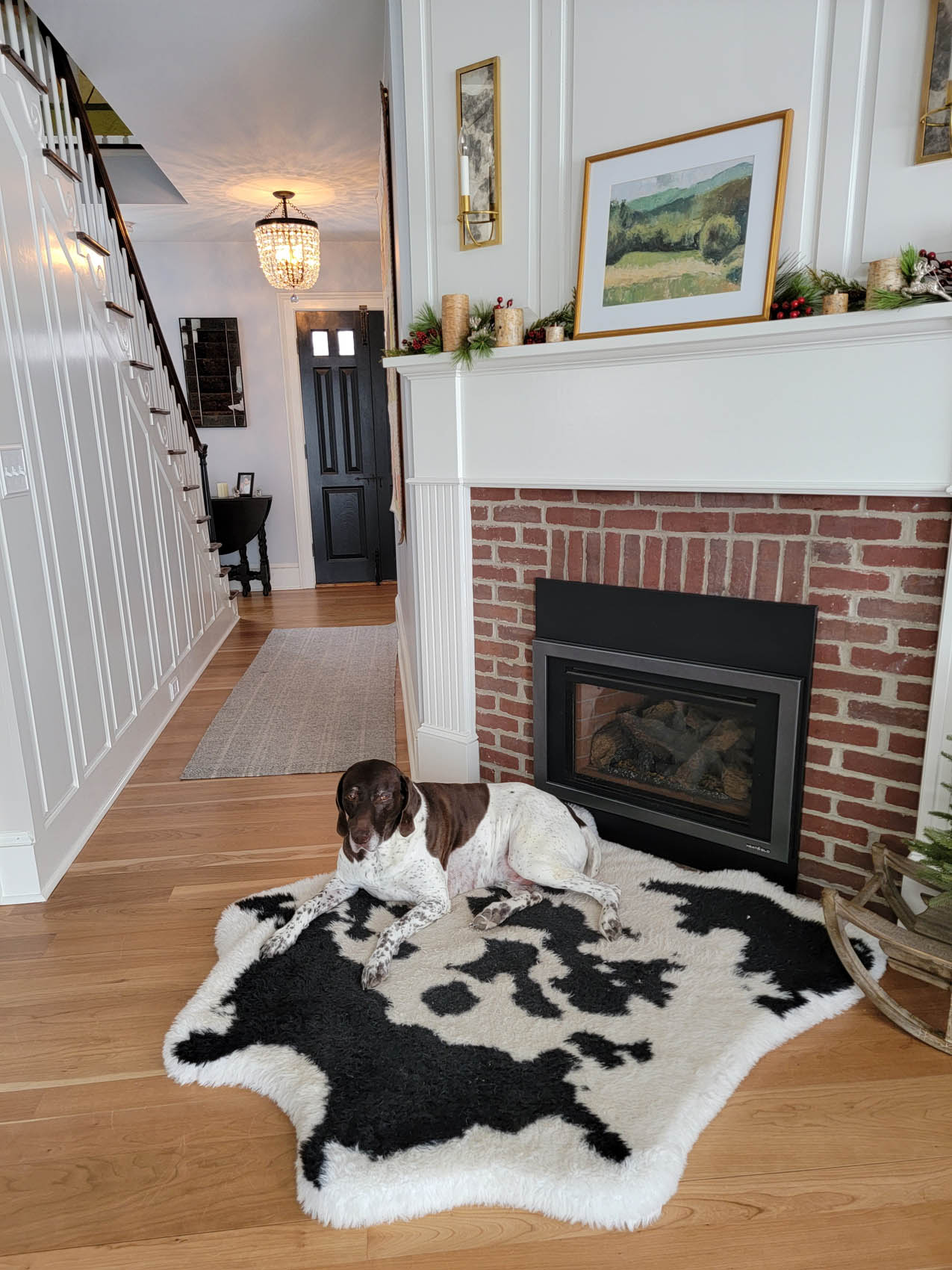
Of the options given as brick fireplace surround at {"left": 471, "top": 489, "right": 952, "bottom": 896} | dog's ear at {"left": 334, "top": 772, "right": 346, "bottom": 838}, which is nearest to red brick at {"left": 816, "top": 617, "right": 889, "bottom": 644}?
brick fireplace surround at {"left": 471, "top": 489, "right": 952, "bottom": 896}

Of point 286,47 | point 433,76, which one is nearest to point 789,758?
point 433,76

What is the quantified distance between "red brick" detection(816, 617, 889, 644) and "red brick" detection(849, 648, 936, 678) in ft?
0.07

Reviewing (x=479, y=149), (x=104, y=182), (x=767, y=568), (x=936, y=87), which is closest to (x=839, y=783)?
(x=767, y=568)

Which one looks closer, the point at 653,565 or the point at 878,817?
the point at 878,817

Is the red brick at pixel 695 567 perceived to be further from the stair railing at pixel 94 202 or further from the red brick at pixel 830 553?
the stair railing at pixel 94 202

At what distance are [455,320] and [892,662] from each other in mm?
1461

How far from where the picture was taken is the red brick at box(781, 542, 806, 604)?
1996 millimetres

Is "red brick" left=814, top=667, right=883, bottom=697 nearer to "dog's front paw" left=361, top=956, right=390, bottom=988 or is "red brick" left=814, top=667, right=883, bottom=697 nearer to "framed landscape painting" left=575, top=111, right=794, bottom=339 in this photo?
"framed landscape painting" left=575, top=111, right=794, bottom=339

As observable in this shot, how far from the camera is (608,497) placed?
2.29 metres

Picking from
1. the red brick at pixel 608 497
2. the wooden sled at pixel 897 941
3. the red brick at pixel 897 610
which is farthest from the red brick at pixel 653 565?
the wooden sled at pixel 897 941

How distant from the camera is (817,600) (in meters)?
2.00

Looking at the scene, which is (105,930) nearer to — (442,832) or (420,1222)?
(442,832)

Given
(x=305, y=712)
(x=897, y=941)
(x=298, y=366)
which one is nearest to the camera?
(x=897, y=941)

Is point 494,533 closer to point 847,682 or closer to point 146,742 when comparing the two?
point 847,682
